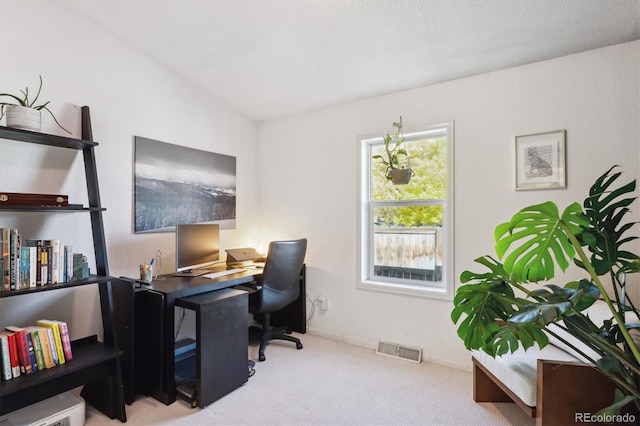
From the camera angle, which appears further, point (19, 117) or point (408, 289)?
point (408, 289)

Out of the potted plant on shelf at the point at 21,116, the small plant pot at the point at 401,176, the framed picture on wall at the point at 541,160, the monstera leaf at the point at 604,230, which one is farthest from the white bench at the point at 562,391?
the potted plant on shelf at the point at 21,116

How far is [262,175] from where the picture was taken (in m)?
A: 3.58

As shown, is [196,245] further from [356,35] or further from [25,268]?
[356,35]

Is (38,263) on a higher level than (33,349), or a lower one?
higher

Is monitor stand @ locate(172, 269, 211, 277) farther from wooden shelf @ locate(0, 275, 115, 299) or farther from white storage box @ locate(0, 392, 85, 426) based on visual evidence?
white storage box @ locate(0, 392, 85, 426)

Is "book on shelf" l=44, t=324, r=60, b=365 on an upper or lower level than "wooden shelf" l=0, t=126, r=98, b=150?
lower

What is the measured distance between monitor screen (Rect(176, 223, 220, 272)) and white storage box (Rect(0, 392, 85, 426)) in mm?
971

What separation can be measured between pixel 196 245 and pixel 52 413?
1.29 meters

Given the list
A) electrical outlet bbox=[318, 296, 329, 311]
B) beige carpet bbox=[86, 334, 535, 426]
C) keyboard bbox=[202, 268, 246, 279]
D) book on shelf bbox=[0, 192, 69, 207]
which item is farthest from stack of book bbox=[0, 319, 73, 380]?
electrical outlet bbox=[318, 296, 329, 311]

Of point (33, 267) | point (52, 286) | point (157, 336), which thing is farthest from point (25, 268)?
point (157, 336)

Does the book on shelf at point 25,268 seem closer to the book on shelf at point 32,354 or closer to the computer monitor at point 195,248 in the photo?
the book on shelf at point 32,354

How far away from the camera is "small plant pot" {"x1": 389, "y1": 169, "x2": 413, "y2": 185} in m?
2.57

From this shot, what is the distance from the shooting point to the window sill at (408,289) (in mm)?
2520

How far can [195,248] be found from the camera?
A: 8.45 ft
